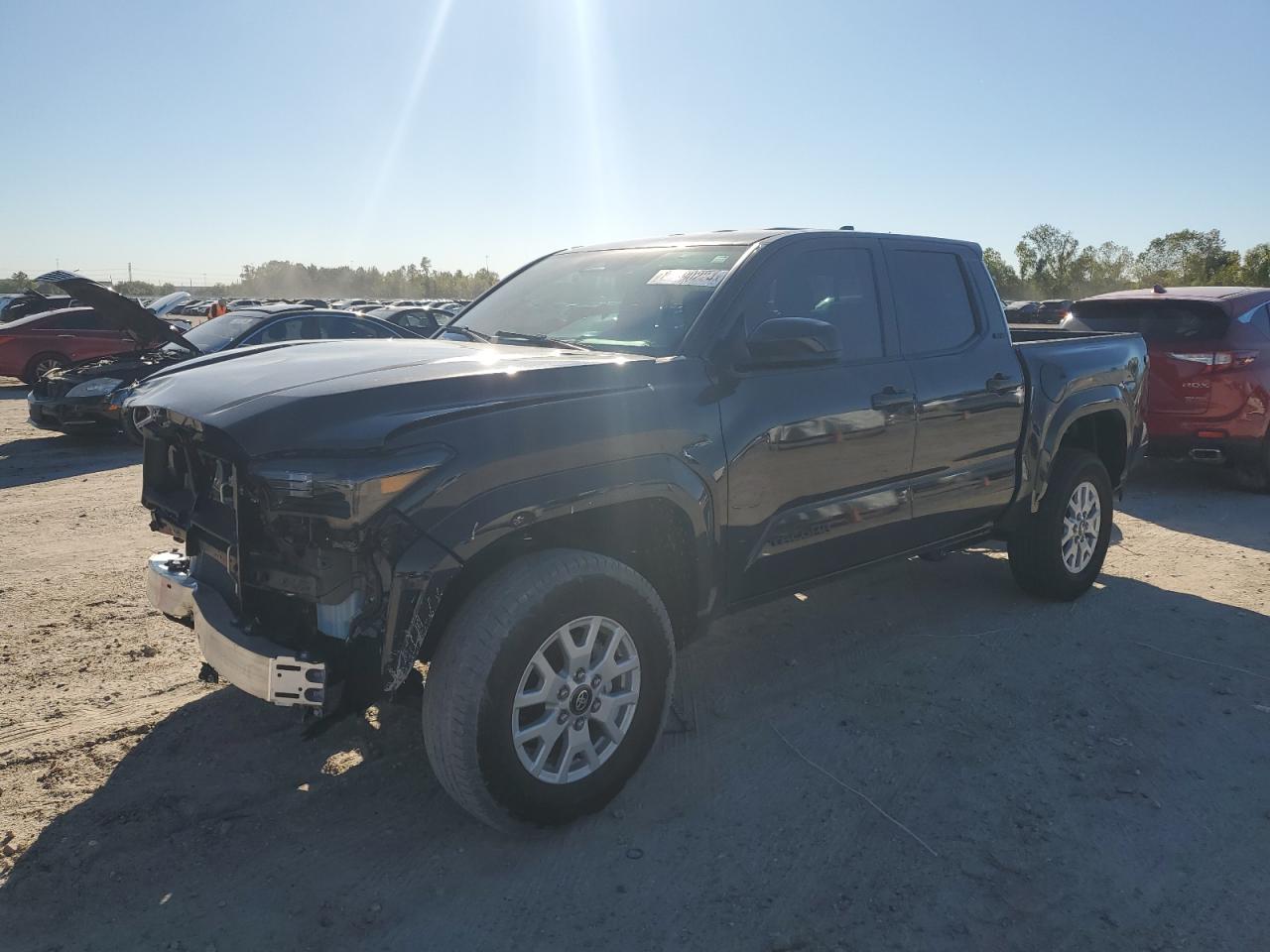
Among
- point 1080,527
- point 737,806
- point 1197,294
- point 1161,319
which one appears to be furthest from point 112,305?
point 1197,294

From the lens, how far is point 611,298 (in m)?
4.11

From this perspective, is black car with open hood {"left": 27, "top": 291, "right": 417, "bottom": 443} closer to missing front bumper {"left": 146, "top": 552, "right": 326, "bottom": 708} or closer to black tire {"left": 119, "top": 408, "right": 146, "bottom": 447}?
black tire {"left": 119, "top": 408, "right": 146, "bottom": 447}

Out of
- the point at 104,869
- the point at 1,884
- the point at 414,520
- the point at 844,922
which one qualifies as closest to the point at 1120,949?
the point at 844,922

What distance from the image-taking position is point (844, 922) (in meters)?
2.75

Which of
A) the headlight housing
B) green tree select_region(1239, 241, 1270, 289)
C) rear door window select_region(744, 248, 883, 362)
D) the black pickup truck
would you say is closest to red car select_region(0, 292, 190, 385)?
the headlight housing

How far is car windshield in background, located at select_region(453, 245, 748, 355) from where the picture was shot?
378 cm

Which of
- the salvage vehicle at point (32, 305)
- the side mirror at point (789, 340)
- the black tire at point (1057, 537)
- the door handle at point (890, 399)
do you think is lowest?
the black tire at point (1057, 537)

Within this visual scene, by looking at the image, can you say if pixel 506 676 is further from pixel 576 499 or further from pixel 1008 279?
pixel 1008 279

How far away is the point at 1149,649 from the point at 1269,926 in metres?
2.29

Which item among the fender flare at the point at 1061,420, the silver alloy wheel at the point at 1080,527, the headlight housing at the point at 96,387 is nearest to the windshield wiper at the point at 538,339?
the fender flare at the point at 1061,420

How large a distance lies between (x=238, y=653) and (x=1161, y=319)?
881 centimetres

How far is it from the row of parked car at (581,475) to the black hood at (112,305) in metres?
4.11

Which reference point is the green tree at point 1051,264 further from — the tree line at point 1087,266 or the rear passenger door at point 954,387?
the rear passenger door at point 954,387

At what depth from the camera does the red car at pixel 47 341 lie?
16.3 m
